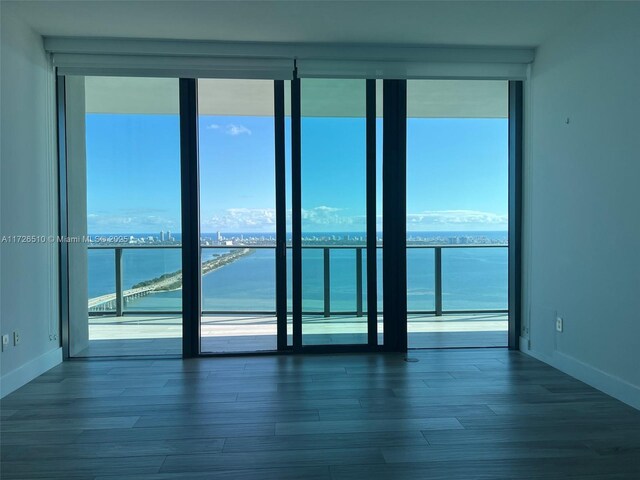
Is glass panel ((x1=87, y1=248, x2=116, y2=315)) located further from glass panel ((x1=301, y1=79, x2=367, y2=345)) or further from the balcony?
glass panel ((x1=301, y1=79, x2=367, y2=345))

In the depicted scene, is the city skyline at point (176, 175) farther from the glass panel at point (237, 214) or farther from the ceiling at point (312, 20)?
the ceiling at point (312, 20)

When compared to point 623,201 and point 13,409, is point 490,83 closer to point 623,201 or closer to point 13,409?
point 623,201

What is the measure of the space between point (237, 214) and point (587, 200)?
3446 mm

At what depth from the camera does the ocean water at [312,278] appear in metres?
4.07

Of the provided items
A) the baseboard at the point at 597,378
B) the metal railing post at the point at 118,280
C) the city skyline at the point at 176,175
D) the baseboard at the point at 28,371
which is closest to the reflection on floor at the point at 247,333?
the metal railing post at the point at 118,280

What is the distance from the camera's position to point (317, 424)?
2475 mm

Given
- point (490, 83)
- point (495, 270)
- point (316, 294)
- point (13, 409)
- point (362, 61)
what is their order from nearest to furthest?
point (13, 409), point (362, 61), point (316, 294), point (490, 83), point (495, 270)

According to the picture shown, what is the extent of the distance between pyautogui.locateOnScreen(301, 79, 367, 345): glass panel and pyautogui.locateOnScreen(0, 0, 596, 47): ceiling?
0.63 m

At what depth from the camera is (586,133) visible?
313 cm

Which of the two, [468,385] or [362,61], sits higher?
[362,61]

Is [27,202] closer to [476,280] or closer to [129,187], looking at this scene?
[129,187]

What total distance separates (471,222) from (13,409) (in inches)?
259

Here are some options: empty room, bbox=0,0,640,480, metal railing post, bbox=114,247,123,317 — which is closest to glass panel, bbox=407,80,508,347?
empty room, bbox=0,0,640,480

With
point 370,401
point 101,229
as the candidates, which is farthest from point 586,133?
point 101,229
